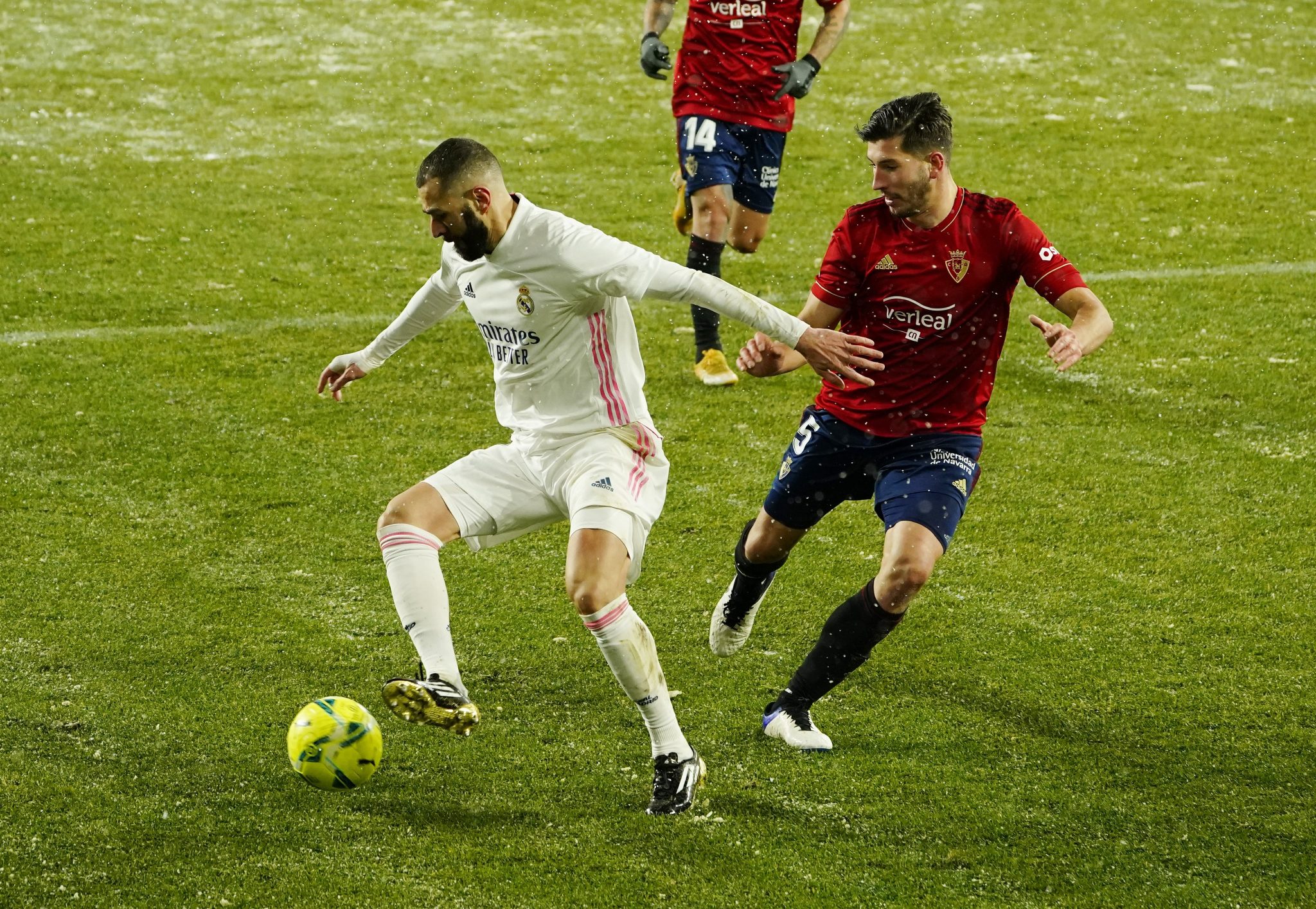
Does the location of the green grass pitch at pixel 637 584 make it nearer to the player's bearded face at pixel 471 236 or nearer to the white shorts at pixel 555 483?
the white shorts at pixel 555 483

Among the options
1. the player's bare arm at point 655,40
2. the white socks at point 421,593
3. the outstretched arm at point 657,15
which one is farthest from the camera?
the outstretched arm at point 657,15

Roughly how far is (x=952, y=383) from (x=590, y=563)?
1429mm

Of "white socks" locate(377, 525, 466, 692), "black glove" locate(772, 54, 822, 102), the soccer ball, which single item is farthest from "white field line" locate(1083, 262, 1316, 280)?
the soccer ball

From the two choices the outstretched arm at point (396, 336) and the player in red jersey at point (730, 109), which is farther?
the player in red jersey at point (730, 109)

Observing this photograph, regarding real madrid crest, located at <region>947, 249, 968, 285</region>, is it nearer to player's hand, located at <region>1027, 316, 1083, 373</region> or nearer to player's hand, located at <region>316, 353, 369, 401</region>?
player's hand, located at <region>1027, 316, 1083, 373</region>

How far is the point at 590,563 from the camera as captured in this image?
4496 mm

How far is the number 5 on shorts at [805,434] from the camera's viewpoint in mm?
5184

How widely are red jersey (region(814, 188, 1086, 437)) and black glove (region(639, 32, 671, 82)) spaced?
3.71 meters

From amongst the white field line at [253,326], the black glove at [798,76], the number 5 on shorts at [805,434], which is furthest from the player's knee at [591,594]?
the white field line at [253,326]

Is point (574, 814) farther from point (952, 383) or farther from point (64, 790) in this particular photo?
point (952, 383)

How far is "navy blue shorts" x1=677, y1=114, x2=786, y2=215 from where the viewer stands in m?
8.31

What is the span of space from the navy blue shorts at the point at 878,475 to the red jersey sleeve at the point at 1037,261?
0.55 metres

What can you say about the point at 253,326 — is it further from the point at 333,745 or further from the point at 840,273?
the point at 333,745

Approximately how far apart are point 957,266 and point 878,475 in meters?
0.74
